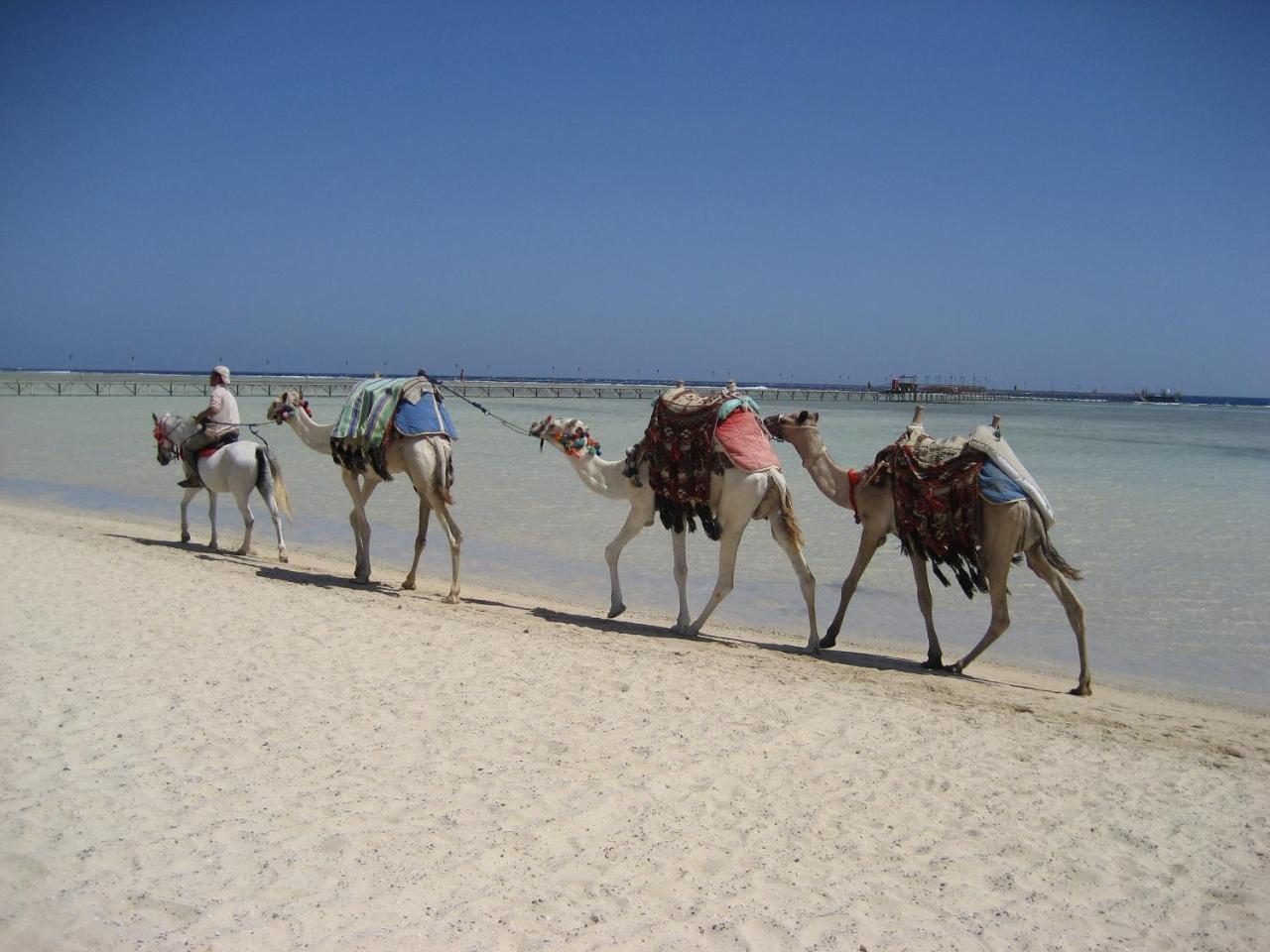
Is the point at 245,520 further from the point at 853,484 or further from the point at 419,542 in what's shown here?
the point at 853,484

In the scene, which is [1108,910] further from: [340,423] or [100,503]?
[100,503]

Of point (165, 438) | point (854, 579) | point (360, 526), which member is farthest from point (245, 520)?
point (854, 579)

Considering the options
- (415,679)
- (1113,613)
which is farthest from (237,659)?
(1113,613)

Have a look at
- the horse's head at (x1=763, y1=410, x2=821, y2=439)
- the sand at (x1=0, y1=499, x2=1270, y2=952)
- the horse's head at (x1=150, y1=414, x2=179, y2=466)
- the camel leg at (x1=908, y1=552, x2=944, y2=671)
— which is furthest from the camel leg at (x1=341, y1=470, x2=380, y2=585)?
the camel leg at (x1=908, y1=552, x2=944, y2=671)

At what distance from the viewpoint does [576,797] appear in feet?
16.8

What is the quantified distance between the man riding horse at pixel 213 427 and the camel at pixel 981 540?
683 cm

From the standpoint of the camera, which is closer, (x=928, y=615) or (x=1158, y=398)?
(x=928, y=615)

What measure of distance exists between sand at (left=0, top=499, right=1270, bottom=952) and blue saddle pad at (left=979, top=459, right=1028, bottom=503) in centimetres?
148

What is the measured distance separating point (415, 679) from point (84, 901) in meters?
2.98

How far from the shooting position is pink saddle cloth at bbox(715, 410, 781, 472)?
862cm

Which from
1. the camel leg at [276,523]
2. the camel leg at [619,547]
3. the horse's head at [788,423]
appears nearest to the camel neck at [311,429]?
the camel leg at [276,523]

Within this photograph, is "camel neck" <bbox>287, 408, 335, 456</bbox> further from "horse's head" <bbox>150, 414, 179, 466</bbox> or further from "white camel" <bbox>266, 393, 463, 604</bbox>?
"horse's head" <bbox>150, 414, 179, 466</bbox>

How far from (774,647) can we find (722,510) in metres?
1.33

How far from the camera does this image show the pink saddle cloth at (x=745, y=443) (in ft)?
28.3
